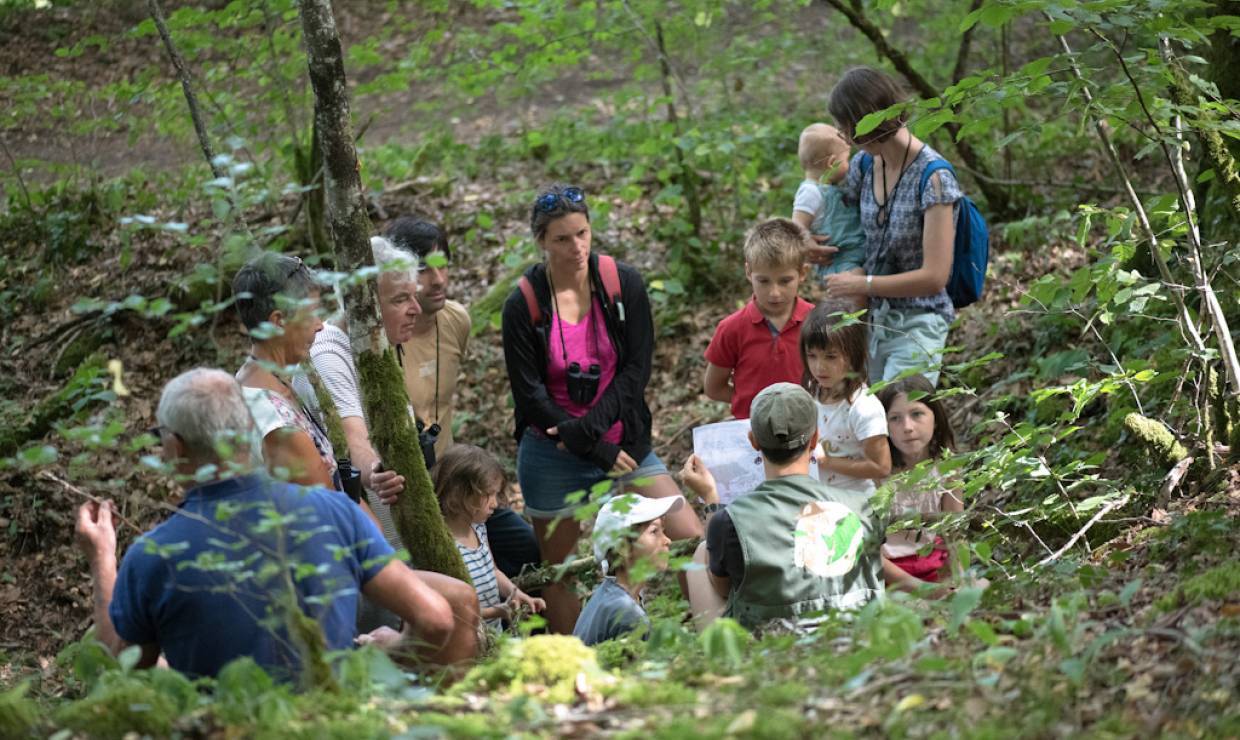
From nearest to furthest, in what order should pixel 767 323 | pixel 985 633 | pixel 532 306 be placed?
pixel 985 633, pixel 532 306, pixel 767 323

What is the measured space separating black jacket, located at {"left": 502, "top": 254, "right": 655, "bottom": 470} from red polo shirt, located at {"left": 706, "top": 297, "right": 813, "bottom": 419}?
380 mm

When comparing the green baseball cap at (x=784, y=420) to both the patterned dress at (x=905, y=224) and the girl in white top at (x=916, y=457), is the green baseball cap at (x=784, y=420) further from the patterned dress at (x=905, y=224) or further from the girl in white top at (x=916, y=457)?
the patterned dress at (x=905, y=224)

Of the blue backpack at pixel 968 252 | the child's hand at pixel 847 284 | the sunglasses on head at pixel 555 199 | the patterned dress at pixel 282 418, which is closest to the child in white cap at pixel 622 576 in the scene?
the patterned dress at pixel 282 418

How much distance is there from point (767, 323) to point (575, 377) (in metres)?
0.95

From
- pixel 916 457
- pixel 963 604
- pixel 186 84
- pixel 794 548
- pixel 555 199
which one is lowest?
pixel 916 457

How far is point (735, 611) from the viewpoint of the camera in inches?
151

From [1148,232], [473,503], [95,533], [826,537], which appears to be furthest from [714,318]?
[95,533]

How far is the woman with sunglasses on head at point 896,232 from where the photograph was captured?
491 cm

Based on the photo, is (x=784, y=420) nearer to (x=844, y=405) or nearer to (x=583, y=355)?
(x=844, y=405)

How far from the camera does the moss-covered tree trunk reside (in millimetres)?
4246

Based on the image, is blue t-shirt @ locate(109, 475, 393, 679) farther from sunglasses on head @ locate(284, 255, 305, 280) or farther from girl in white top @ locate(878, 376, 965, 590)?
girl in white top @ locate(878, 376, 965, 590)

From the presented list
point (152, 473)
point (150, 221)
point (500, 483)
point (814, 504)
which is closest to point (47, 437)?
point (152, 473)

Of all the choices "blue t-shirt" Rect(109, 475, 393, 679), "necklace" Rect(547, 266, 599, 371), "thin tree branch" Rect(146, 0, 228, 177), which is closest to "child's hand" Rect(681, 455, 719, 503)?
"necklace" Rect(547, 266, 599, 371)

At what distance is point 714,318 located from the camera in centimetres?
908
